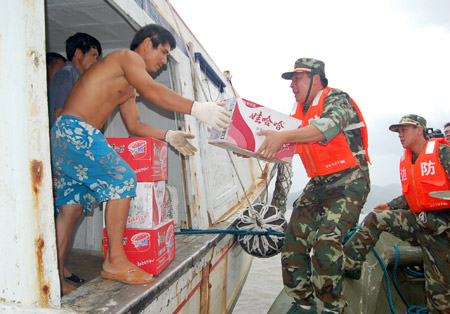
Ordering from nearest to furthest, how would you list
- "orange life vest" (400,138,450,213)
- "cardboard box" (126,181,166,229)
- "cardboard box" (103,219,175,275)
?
"cardboard box" (103,219,175,275) < "cardboard box" (126,181,166,229) < "orange life vest" (400,138,450,213)

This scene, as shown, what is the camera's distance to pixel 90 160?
2.04 meters

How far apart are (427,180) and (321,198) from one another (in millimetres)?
1521

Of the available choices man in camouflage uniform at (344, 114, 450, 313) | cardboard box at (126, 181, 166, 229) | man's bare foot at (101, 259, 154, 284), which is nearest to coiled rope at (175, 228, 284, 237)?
man in camouflage uniform at (344, 114, 450, 313)

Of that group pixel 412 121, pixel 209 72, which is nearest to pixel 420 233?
pixel 412 121

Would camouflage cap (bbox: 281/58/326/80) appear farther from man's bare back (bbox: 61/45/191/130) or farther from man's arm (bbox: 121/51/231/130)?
man's bare back (bbox: 61/45/191/130)

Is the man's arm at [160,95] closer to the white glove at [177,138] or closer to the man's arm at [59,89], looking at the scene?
the white glove at [177,138]

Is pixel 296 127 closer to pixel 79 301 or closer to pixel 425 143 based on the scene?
pixel 79 301

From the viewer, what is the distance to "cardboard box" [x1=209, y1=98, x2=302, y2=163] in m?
2.38

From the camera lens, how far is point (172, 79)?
3453 mm

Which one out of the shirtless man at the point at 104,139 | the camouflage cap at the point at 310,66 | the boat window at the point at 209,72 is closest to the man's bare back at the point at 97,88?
the shirtless man at the point at 104,139

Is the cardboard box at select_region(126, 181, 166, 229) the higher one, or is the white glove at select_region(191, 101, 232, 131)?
the white glove at select_region(191, 101, 232, 131)

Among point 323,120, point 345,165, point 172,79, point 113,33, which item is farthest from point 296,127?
point 113,33

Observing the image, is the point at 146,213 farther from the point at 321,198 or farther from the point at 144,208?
the point at 321,198

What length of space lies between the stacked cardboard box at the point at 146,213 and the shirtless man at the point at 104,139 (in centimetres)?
10
